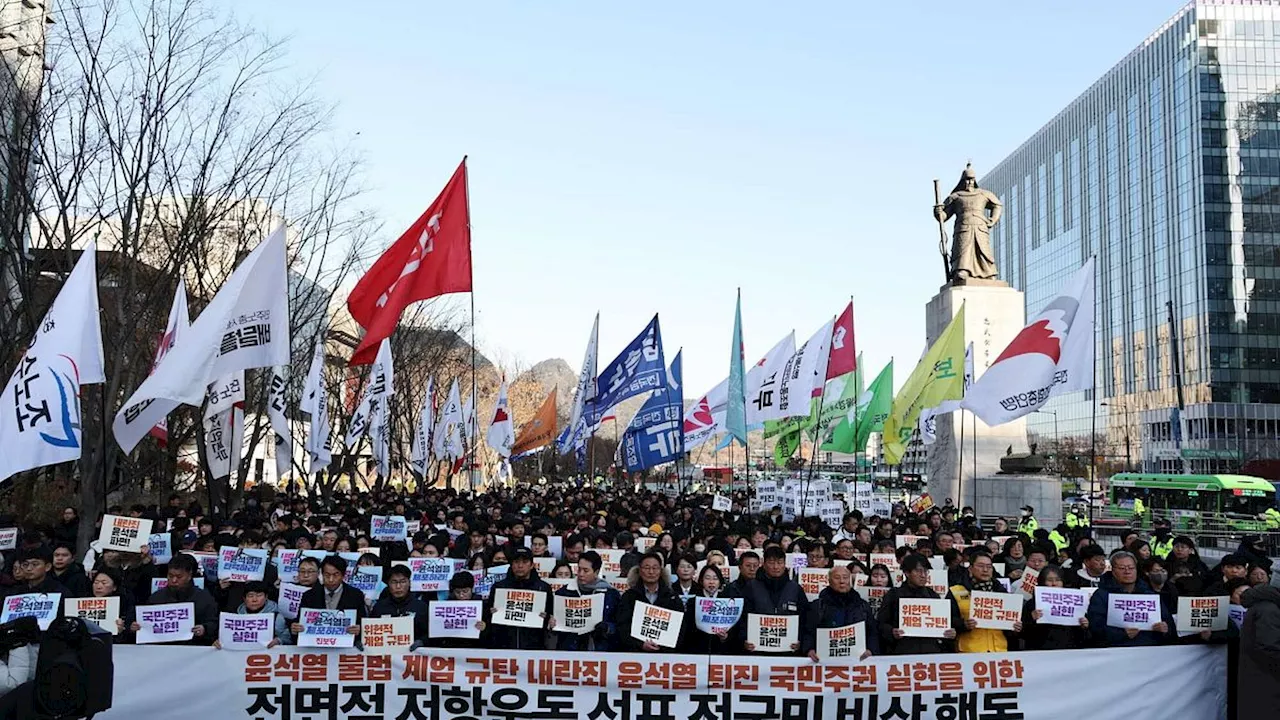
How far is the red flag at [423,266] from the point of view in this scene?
13422mm

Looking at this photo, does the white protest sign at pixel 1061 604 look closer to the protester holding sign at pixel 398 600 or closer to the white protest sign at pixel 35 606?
the protester holding sign at pixel 398 600

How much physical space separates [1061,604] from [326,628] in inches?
217

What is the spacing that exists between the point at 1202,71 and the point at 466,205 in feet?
313

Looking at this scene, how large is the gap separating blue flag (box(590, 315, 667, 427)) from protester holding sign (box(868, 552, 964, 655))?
40.3ft

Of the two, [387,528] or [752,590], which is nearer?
[752,590]

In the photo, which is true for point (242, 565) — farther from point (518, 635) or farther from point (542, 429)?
point (542, 429)

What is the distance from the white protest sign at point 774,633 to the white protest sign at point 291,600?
387 centimetres

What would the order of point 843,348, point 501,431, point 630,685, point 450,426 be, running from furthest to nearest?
point 450,426, point 501,431, point 843,348, point 630,685

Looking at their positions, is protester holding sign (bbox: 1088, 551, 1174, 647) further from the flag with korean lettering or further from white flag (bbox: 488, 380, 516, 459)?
white flag (bbox: 488, 380, 516, 459)

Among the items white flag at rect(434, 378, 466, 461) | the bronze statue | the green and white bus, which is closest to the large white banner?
the bronze statue

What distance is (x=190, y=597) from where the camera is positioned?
28.6ft

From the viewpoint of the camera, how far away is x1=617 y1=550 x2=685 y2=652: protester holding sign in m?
8.50

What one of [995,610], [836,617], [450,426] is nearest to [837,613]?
[836,617]

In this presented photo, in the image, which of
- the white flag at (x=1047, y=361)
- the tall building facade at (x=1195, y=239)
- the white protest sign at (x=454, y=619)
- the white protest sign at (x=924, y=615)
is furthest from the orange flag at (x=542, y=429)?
the tall building facade at (x=1195, y=239)
